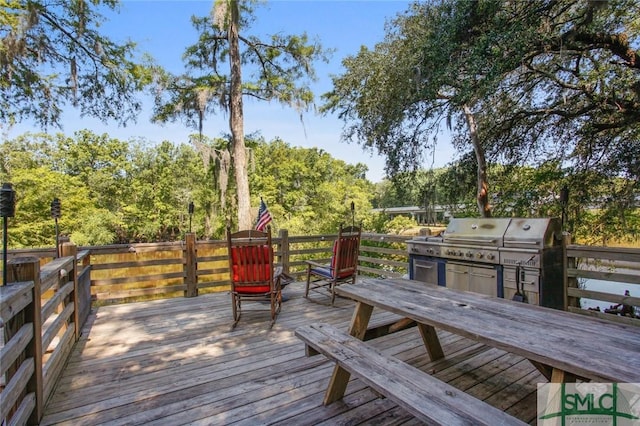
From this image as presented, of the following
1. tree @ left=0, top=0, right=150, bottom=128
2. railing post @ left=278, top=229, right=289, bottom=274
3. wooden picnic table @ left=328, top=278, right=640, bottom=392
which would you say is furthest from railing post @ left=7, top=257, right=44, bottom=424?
tree @ left=0, top=0, right=150, bottom=128

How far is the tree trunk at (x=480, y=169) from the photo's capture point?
18.6 feet

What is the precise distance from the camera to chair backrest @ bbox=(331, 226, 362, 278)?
419cm

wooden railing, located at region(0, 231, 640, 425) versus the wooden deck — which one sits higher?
wooden railing, located at region(0, 231, 640, 425)

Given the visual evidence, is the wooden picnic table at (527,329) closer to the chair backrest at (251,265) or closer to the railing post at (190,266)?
the chair backrest at (251,265)

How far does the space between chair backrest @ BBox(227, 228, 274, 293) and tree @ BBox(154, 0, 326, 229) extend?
19.4ft

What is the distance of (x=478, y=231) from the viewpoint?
393 centimetres

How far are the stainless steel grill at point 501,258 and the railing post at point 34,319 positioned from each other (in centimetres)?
385

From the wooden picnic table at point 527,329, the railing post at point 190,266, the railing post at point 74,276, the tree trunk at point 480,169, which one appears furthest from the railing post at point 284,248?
the tree trunk at point 480,169

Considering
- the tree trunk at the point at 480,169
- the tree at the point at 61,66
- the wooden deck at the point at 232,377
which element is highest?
the tree at the point at 61,66

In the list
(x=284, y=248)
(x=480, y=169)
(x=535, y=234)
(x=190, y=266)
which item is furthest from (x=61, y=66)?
(x=535, y=234)

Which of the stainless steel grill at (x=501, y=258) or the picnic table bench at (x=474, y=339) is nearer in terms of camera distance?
the picnic table bench at (x=474, y=339)

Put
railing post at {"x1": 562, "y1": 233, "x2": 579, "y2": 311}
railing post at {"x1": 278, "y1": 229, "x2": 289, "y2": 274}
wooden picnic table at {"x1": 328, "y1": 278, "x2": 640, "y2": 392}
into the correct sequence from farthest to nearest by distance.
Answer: railing post at {"x1": 278, "y1": 229, "x2": 289, "y2": 274}
railing post at {"x1": 562, "y1": 233, "x2": 579, "y2": 311}
wooden picnic table at {"x1": 328, "y1": 278, "x2": 640, "y2": 392}

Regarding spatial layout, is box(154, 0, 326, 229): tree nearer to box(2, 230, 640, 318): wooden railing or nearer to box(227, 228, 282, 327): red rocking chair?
box(2, 230, 640, 318): wooden railing

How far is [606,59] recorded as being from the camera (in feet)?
15.0
